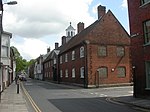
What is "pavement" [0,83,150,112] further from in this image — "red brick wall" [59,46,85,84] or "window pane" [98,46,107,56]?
"red brick wall" [59,46,85,84]

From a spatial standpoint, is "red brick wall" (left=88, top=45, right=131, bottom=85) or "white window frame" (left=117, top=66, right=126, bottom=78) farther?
"white window frame" (left=117, top=66, right=126, bottom=78)

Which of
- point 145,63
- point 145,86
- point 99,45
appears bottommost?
point 145,86

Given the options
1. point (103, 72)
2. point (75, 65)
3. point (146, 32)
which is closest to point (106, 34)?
point (103, 72)

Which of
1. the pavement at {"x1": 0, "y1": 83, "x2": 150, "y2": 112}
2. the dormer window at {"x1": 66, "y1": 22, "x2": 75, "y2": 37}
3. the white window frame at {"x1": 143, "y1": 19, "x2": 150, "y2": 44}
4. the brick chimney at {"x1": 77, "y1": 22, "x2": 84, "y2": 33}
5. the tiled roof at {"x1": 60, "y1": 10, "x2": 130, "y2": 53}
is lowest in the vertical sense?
the pavement at {"x1": 0, "y1": 83, "x2": 150, "y2": 112}

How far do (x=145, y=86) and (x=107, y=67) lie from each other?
18489 mm

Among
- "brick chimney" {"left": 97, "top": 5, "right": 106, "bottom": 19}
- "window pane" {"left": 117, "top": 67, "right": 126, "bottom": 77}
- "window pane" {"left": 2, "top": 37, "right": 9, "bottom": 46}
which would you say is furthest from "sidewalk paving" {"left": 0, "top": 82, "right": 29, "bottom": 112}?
"brick chimney" {"left": 97, "top": 5, "right": 106, "bottom": 19}

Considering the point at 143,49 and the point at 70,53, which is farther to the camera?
A: the point at 70,53

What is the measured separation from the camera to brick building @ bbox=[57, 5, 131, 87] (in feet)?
123

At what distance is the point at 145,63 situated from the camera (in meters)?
20.2

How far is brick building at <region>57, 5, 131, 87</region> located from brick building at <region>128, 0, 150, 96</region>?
15.6m

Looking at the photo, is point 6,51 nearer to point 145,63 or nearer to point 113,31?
point 145,63

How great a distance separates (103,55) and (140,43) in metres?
17.9

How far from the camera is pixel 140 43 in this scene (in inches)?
825

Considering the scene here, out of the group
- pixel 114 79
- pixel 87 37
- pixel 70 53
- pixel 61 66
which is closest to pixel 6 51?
pixel 87 37
